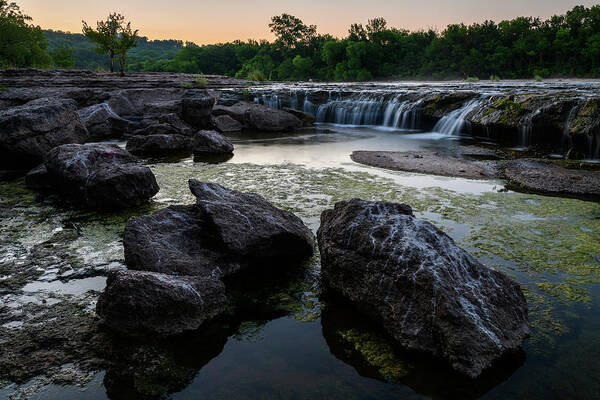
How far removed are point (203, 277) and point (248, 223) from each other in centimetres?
96

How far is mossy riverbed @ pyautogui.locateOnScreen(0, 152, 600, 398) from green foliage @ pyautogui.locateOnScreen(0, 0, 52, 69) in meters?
44.1

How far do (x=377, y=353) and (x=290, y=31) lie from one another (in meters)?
108

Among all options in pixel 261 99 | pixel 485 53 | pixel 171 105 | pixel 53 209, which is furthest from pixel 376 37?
pixel 53 209

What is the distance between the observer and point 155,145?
11945mm

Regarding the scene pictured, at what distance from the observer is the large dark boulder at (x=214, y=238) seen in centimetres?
409

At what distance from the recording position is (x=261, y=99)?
883 inches

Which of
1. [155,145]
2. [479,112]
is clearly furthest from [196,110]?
[479,112]

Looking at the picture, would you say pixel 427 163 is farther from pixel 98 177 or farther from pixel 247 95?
pixel 247 95

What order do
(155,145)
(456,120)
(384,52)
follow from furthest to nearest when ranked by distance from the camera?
(384,52)
(456,120)
(155,145)

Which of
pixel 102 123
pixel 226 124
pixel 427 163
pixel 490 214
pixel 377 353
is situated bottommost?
pixel 377 353

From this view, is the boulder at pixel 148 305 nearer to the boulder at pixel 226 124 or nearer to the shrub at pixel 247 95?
the boulder at pixel 226 124

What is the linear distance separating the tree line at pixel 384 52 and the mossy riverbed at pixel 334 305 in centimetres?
2787

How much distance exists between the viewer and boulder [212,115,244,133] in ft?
57.1

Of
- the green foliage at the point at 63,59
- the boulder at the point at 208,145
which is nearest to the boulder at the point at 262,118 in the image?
the boulder at the point at 208,145
